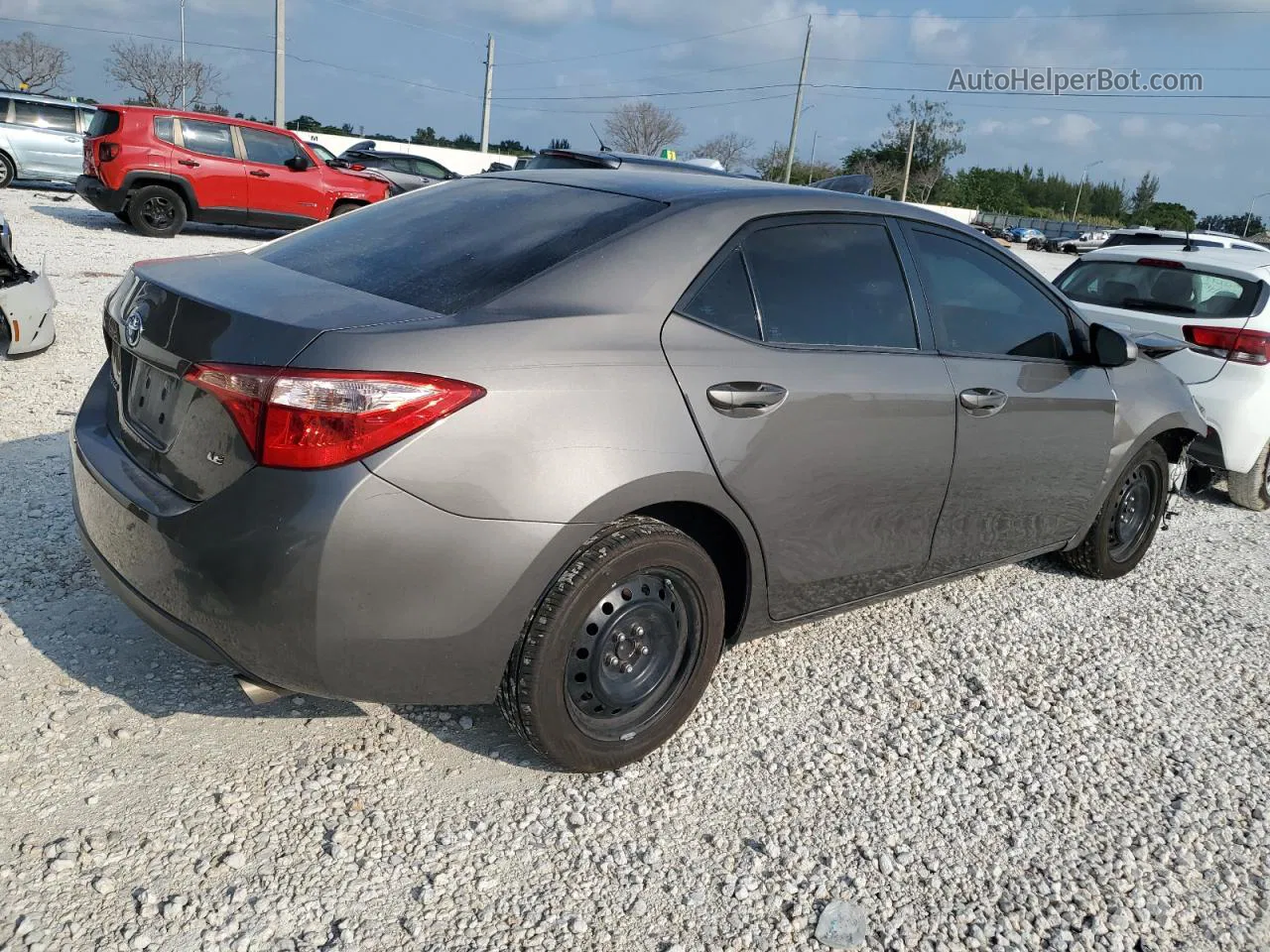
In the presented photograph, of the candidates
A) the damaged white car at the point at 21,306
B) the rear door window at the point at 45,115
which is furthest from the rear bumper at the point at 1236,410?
the rear door window at the point at 45,115

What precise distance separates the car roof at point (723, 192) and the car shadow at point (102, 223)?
40.3 ft

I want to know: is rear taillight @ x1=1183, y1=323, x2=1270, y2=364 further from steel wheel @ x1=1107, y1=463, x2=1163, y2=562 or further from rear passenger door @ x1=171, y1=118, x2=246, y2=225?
rear passenger door @ x1=171, y1=118, x2=246, y2=225

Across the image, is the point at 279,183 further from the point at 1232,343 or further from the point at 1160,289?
the point at 1232,343

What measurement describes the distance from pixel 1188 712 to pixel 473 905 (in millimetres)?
2698

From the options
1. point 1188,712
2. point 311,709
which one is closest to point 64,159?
point 311,709

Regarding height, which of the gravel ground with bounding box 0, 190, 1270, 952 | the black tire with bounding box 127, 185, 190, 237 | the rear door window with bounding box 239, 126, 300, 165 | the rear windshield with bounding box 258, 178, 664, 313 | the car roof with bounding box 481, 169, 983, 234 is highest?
the rear door window with bounding box 239, 126, 300, 165

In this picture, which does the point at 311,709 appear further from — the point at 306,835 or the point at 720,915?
the point at 720,915

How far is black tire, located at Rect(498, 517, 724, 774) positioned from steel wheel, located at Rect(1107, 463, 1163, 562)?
2.64 m

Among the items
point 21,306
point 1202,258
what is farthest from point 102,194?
point 1202,258

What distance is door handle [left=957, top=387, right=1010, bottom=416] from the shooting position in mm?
3477

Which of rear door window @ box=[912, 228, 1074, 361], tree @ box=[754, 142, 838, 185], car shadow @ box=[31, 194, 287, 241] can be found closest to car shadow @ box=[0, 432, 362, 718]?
rear door window @ box=[912, 228, 1074, 361]

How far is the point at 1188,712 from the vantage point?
365 centimetres

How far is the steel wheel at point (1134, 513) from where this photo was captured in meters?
4.77

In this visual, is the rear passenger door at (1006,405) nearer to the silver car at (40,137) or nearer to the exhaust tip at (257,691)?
the exhaust tip at (257,691)
